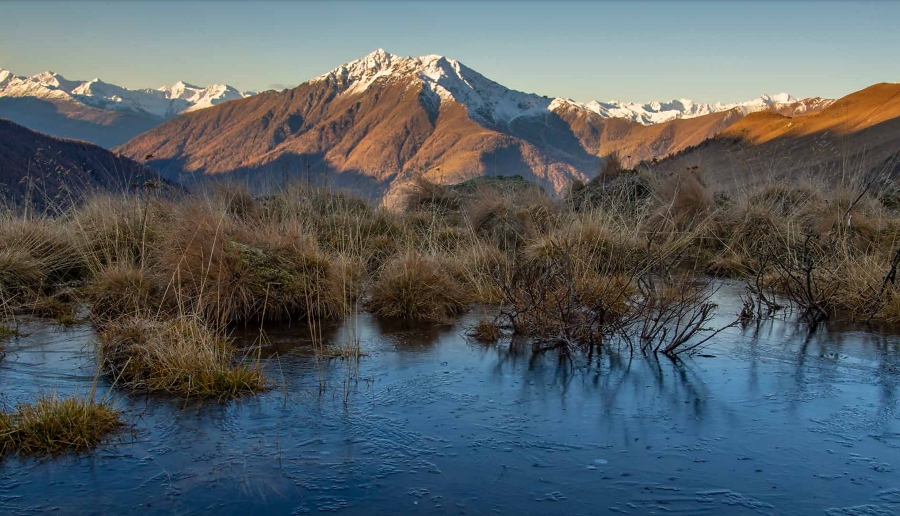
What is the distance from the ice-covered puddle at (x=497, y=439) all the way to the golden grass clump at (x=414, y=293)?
4.66ft

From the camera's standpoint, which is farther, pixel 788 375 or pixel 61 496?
pixel 788 375

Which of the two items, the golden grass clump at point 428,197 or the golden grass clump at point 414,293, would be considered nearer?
the golden grass clump at point 414,293

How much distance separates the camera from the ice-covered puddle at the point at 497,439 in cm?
329

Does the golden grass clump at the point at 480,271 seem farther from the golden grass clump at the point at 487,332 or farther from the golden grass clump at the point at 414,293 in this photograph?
the golden grass clump at the point at 487,332

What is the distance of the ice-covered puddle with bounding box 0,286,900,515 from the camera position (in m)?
3.29

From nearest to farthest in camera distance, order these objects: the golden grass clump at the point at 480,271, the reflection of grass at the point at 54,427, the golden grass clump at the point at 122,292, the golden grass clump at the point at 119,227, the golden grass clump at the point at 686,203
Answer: the reflection of grass at the point at 54,427
the golden grass clump at the point at 122,292
the golden grass clump at the point at 480,271
the golden grass clump at the point at 119,227
the golden grass clump at the point at 686,203

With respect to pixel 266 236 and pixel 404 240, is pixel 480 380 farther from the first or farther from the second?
pixel 404 240

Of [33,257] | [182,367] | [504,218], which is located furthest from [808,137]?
[182,367]

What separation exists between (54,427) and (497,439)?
8.04ft

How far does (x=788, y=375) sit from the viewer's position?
5219mm

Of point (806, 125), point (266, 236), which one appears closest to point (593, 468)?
point (266, 236)

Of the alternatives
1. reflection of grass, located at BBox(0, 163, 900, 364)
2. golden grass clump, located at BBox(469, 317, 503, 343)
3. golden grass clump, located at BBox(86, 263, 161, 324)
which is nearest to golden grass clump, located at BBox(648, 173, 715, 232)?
reflection of grass, located at BBox(0, 163, 900, 364)

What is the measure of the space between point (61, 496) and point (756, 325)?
20.0ft

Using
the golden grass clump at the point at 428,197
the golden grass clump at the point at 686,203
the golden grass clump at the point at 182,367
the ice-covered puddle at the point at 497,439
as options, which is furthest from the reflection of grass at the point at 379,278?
the golden grass clump at the point at 428,197
